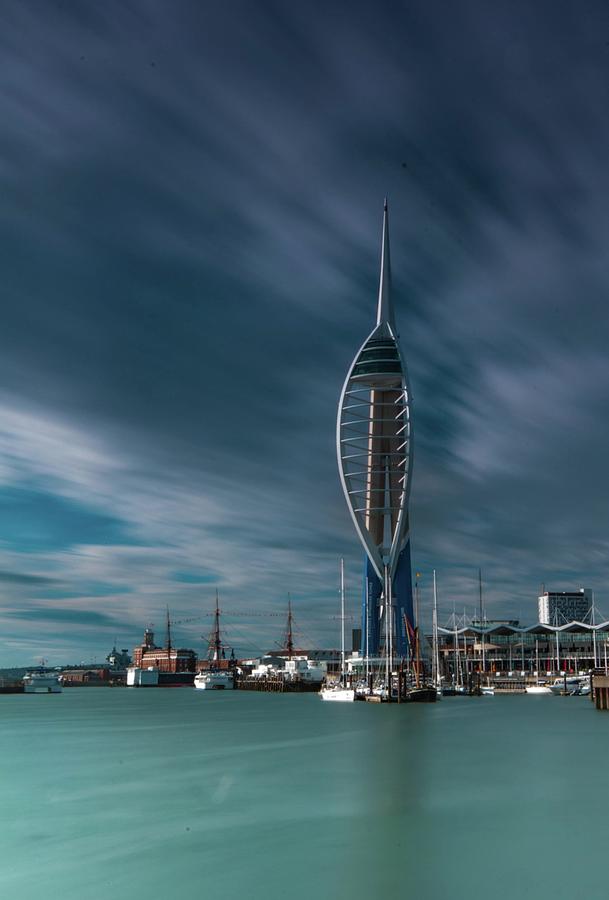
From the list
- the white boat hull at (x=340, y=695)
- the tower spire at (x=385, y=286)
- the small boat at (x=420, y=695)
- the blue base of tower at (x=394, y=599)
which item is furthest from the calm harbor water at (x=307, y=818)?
the tower spire at (x=385, y=286)

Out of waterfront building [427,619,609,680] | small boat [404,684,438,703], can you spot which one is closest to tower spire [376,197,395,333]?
waterfront building [427,619,609,680]

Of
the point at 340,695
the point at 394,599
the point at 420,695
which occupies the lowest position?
the point at 340,695

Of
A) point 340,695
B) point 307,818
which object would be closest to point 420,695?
point 340,695

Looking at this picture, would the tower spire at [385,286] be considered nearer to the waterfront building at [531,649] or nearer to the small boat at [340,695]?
the waterfront building at [531,649]

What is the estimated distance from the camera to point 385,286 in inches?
6427

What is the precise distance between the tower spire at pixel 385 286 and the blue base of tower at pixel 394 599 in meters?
39.0

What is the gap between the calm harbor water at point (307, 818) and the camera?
63.8 feet

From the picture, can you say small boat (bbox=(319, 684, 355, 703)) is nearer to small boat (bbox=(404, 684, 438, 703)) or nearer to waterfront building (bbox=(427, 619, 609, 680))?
small boat (bbox=(404, 684, 438, 703))

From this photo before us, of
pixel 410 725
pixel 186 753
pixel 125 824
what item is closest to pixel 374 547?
pixel 410 725

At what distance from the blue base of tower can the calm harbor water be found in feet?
338

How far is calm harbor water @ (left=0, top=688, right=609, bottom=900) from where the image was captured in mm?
19438

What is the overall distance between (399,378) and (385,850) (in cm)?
13031

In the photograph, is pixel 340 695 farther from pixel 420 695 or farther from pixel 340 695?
pixel 420 695

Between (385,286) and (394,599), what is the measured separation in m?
54.9
